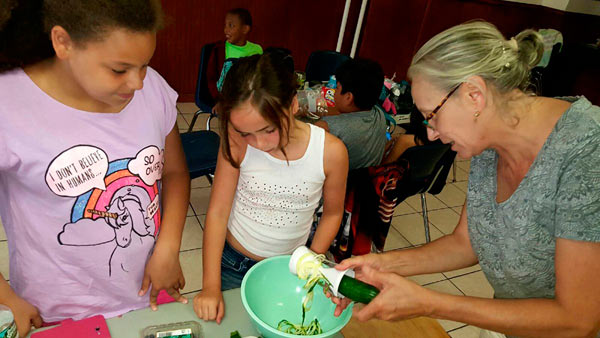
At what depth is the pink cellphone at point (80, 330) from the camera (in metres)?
0.85

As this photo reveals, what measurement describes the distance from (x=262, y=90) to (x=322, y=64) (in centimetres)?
275

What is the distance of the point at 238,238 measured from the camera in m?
1.37

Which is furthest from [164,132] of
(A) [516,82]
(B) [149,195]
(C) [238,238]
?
(A) [516,82]

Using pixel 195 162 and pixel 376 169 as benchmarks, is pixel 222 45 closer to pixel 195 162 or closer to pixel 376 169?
pixel 195 162

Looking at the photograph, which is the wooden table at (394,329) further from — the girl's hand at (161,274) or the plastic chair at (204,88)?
the plastic chair at (204,88)

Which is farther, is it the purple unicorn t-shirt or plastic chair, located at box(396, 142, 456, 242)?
plastic chair, located at box(396, 142, 456, 242)

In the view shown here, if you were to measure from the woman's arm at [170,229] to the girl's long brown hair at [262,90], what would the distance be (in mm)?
169

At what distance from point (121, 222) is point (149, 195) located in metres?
0.10

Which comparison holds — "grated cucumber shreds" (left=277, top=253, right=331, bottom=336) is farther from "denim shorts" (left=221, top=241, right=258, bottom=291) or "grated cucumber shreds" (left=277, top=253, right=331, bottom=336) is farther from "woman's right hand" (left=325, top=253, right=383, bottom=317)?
"denim shorts" (left=221, top=241, right=258, bottom=291)

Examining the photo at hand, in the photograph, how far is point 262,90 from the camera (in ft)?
3.62

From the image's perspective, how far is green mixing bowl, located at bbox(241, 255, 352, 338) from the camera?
3.38 feet

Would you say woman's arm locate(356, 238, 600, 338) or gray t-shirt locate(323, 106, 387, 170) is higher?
woman's arm locate(356, 238, 600, 338)

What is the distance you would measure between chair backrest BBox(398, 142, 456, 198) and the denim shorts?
3.19 feet

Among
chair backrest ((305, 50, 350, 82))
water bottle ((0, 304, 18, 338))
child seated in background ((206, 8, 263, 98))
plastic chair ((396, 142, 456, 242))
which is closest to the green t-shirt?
child seated in background ((206, 8, 263, 98))
